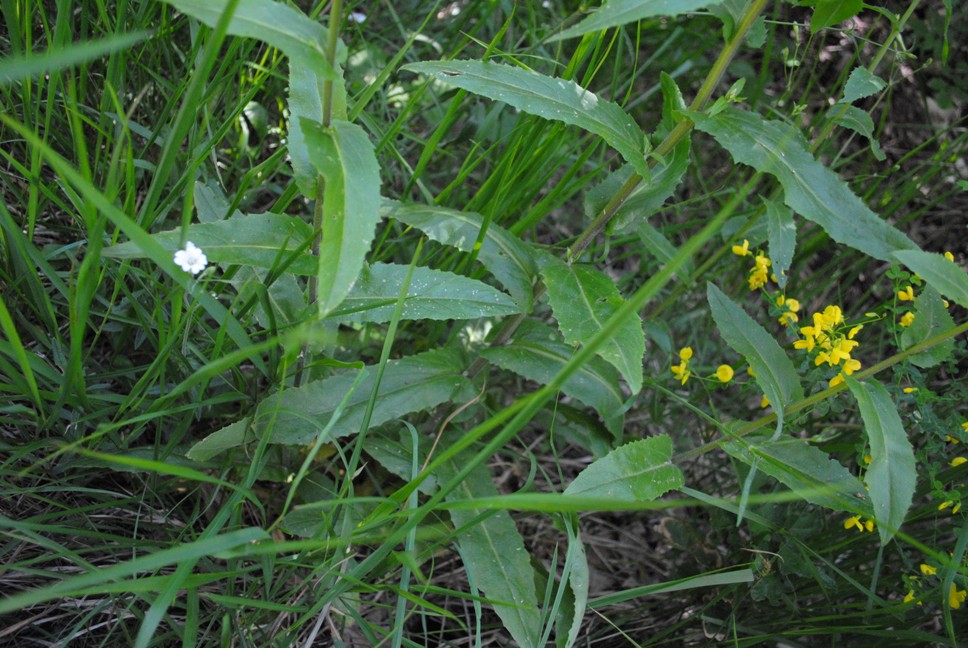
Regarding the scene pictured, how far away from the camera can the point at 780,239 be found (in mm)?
1812

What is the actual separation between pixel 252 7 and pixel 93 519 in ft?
3.76

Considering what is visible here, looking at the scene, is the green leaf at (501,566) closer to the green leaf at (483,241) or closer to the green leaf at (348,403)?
the green leaf at (348,403)

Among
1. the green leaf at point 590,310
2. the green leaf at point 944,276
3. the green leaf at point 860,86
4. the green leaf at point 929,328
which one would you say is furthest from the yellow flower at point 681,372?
the green leaf at point 860,86

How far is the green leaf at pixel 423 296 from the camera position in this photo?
1607 millimetres

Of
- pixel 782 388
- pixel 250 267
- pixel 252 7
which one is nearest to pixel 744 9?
pixel 782 388

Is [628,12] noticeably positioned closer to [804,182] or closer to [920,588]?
[804,182]

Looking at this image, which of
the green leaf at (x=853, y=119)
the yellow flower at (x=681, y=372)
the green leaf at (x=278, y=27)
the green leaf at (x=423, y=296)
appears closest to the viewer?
the green leaf at (x=278, y=27)

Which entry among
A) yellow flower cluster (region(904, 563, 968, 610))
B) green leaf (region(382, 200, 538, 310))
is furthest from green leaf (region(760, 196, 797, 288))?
yellow flower cluster (region(904, 563, 968, 610))

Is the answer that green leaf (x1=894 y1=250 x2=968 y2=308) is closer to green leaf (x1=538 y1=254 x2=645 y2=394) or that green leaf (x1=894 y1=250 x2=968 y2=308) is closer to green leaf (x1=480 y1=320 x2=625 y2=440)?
green leaf (x1=538 y1=254 x2=645 y2=394)

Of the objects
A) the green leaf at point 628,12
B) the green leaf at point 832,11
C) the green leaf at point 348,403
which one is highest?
the green leaf at point 832,11

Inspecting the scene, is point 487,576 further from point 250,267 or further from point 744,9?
point 744,9

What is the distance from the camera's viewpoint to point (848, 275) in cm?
307

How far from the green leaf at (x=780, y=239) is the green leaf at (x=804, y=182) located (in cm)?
15

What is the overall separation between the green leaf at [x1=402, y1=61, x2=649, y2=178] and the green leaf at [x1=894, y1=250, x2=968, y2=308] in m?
0.55
